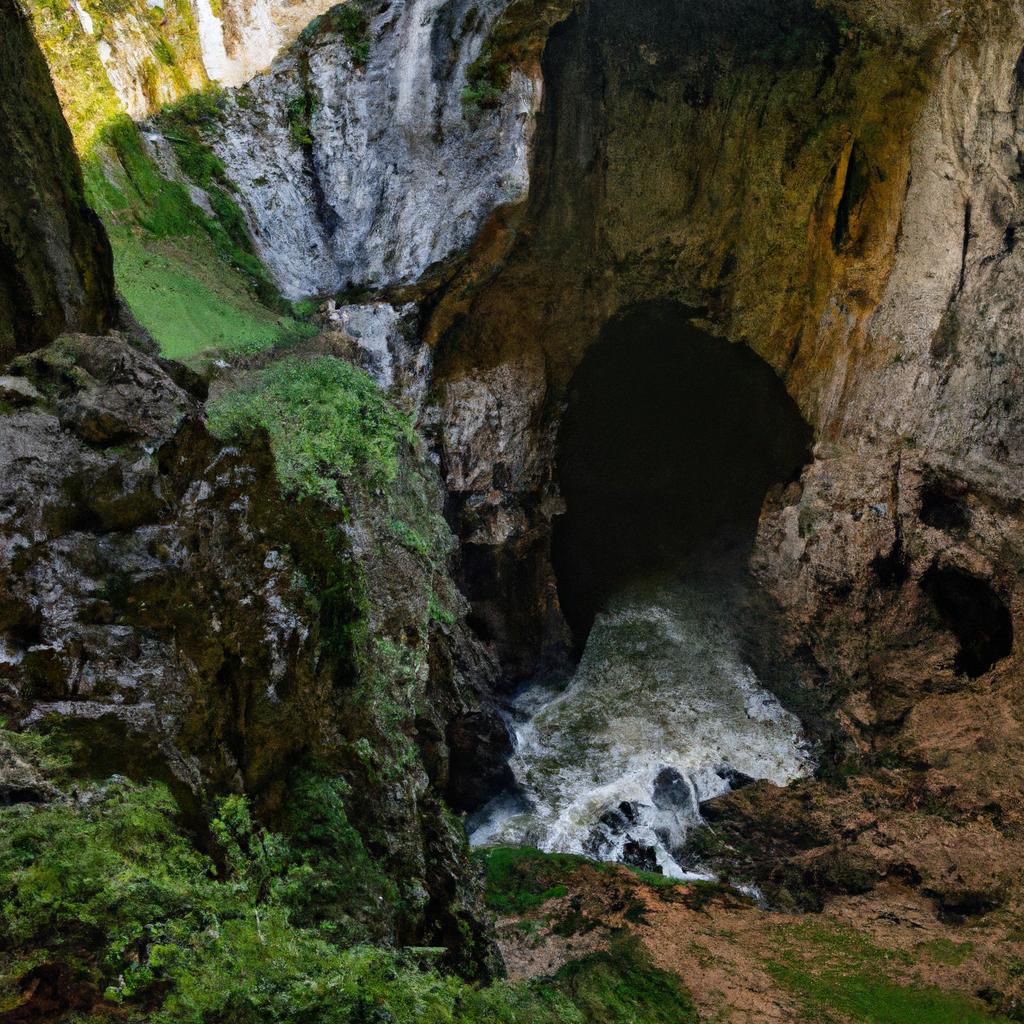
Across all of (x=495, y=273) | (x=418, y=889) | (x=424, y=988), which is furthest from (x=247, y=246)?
(x=424, y=988)

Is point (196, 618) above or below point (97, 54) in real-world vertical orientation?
below

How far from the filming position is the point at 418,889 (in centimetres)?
482

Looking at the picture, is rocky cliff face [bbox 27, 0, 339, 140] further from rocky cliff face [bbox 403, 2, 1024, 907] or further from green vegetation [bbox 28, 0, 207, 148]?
rocky cliff face [bbox 403, 2, 1024, 907]

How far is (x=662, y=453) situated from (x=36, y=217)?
974 centimetres

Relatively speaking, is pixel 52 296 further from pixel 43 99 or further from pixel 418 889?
pixel 418 889

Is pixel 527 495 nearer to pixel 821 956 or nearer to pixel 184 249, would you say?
pixel 184 249

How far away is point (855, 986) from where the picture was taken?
697 cm

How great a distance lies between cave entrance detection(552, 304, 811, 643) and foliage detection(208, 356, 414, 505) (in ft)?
17.5

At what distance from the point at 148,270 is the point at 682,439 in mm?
8234

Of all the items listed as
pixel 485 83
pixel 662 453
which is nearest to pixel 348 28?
pixel 485 83

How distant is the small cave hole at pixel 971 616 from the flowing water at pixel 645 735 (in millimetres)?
2635

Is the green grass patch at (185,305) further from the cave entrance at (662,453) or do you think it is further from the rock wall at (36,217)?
the cave entrance at (662,453)

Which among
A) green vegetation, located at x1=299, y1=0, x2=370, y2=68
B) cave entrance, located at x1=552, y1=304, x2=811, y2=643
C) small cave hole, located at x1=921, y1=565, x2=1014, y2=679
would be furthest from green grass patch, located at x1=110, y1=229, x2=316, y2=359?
small cave hole, located at x1=921, y1=565, x2=1014, y2=679

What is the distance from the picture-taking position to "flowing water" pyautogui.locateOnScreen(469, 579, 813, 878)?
1041cm
